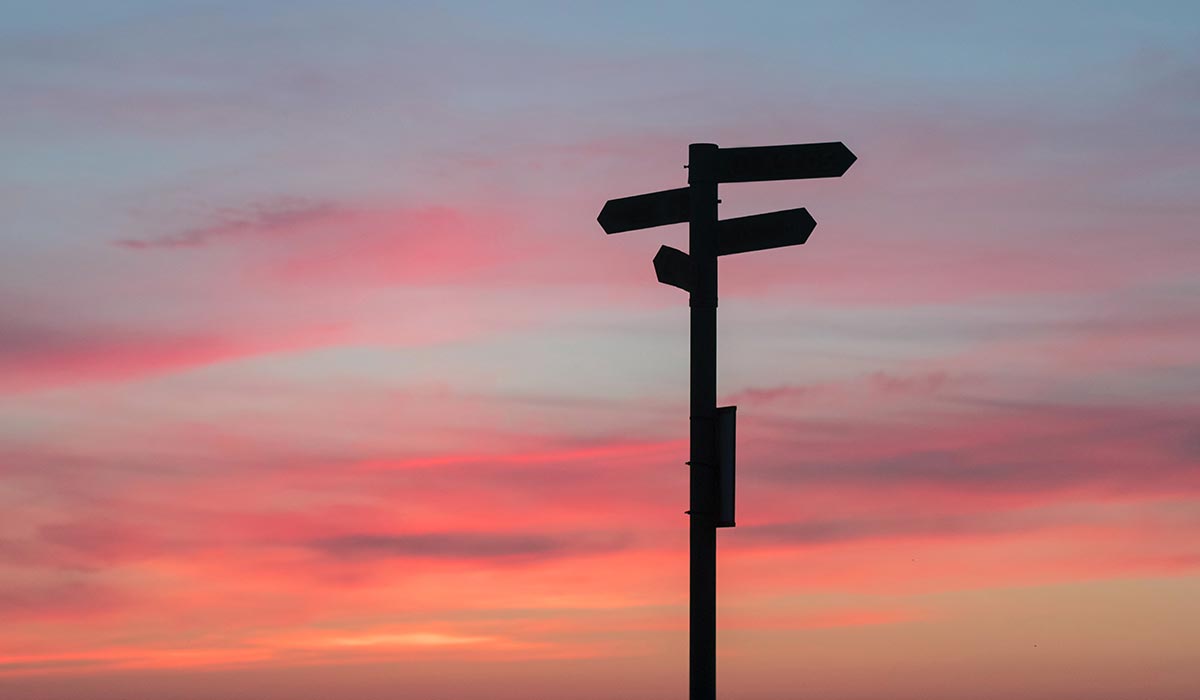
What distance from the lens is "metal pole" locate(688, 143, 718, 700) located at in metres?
10.8

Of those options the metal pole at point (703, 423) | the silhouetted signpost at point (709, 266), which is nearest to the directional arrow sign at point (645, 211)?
the silhouetted signpost at point (709, 266)

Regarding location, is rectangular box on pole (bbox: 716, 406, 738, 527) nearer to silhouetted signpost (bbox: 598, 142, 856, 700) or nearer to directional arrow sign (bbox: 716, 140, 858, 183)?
silhouetted signpost (bbox: 598, 142, 856, 700)

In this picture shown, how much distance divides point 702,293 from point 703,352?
0.43 meters

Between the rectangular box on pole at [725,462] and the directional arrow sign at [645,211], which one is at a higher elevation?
the directional arrow sign at [645,211]

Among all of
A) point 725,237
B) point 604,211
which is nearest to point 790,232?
point 725,237

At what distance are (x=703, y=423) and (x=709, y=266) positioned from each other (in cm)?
115

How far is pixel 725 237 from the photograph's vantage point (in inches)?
448

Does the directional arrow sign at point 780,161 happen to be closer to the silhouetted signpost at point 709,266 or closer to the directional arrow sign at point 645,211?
the silhouetted signpost at point 709,266

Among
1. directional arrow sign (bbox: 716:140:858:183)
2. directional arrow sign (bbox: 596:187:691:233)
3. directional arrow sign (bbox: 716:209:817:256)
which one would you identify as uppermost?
directional arrow sign (bbox: 716:140:858:183)

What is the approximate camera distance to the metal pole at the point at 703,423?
425 inches

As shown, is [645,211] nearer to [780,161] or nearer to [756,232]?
[756,232]

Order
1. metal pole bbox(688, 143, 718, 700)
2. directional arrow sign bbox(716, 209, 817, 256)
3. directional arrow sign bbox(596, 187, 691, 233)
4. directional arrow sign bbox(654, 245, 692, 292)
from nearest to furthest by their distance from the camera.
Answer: metal pole bbox(688, 143, 718, 700) → directional arrow sign bbox(654, 245, 692, 292) → directional arrow sign bbox(716, 209, 817, 256) → directional arrow sign bbox(596, 187, 691, 233)

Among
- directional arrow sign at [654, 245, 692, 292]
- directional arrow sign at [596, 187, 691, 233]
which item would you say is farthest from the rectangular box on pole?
directional arrow sign at [596, 187, 691, 233]

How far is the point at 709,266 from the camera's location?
37.1 feet
